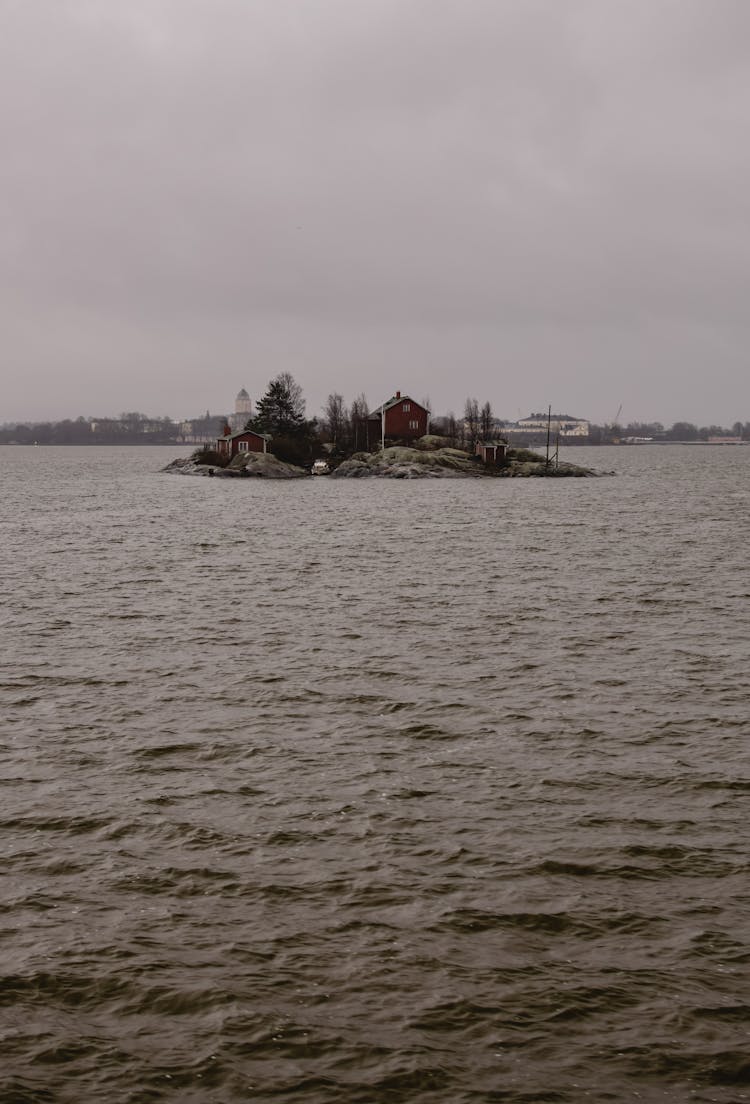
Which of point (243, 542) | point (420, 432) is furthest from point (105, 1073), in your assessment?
point (420, 432)

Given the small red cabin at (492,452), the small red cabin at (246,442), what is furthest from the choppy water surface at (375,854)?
the small red cabin at (492,452)

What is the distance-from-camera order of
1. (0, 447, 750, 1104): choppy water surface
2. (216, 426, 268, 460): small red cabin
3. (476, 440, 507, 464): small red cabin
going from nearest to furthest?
(0, 447, 750, 1104): choppy water surface → (216, 426, 268, 460): small red cabin → (476, 440, 507, 464): small red cabin

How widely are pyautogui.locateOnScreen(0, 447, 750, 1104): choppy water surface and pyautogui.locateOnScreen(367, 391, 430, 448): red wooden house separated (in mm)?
92834

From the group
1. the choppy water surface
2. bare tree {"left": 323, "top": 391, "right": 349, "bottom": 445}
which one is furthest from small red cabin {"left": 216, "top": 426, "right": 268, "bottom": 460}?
the choppy water surface

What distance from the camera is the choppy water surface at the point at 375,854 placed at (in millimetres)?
7602

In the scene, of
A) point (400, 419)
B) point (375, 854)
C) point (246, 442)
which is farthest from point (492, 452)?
point (375, 854)

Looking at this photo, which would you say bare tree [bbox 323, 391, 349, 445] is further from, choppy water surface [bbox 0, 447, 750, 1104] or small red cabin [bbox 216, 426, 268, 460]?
choppy water surface [bbox 0, 447, 750, 1104]

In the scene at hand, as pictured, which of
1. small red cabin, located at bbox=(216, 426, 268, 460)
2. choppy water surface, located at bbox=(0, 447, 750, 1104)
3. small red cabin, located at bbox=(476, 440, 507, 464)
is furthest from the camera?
small red cabin, located at bbox=(476, 440, 507, 464)

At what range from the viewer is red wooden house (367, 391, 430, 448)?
386ft

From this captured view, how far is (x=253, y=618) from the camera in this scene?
25.0 m

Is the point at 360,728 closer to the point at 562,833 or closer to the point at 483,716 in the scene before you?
the point at 483,716

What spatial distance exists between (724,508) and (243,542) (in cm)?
3705

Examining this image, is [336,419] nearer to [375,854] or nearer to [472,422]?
[472,422]

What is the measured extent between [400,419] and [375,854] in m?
110
